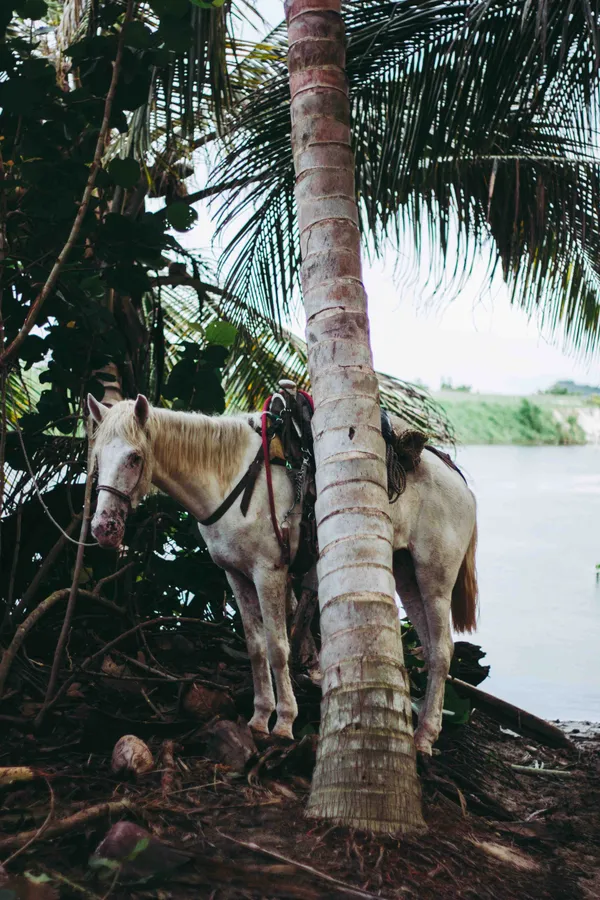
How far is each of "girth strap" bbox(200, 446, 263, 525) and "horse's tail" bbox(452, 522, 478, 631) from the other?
1.52 meters

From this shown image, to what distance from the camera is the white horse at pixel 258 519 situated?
4.04 m

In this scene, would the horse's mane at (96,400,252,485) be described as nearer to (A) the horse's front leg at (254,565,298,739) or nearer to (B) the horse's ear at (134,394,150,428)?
(B) the horse's ear at (134,394,150,428)

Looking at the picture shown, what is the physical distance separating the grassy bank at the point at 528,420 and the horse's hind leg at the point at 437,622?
22.3 feet

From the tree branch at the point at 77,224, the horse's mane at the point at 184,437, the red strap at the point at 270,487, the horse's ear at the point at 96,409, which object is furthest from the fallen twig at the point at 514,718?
the tree branch at the point at 77,224

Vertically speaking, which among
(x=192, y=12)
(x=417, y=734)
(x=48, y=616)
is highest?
(x=192, y=12)

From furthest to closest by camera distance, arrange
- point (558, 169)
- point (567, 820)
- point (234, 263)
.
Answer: point (234, 263) < point (558, 169) < point (567, 820)

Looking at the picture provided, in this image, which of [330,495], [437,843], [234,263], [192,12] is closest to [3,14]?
[192,12]

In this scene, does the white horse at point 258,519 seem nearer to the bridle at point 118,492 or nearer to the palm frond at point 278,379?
the bridle at point 118,492

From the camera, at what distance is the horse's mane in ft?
13.3

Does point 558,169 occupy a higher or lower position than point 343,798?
higher

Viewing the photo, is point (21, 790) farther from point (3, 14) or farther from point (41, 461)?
point (3, 14)

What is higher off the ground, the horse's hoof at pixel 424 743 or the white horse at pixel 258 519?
the white horse at pixel 258 519

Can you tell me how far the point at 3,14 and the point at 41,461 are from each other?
2510mm

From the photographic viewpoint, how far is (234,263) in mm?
6836
